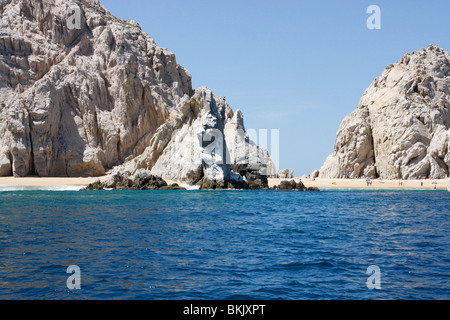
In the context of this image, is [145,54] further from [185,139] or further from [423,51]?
[423,51]

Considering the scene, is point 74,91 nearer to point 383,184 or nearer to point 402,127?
point 383,184

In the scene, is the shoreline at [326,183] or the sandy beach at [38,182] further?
the shoreline at [326,183]

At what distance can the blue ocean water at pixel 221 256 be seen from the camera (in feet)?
34.7

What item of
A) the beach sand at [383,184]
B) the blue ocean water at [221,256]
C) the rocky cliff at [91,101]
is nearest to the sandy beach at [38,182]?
the rocky cliff at [91,101]

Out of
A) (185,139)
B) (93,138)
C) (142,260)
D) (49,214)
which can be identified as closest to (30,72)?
(93,138)

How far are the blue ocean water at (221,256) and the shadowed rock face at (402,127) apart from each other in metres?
44.0

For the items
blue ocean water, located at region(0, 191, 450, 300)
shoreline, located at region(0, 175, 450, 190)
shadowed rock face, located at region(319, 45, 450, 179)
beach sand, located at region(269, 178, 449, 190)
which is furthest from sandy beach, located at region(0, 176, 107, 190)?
shadowed rock face, located at region(319, 45, 450, 179)

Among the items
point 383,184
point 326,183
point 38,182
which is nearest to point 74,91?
point 38,182

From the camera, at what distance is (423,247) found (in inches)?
628

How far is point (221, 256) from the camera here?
1437 centimetres

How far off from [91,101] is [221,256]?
61960 millimetres

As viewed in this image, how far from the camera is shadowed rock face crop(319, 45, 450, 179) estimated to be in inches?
2603

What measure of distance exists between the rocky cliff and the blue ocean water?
104 ft

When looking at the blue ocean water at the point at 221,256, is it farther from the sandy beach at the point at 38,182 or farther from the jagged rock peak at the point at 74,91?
the jagged rock peak at the point at 74,91
